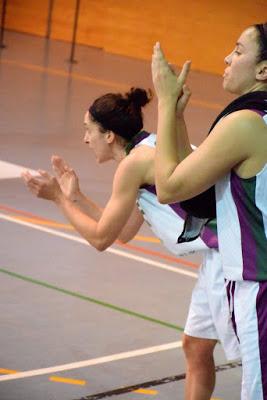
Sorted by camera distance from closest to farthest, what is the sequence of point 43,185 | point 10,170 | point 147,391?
point 43,185, point 147,391, point 10,170

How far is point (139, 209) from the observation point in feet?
12.9

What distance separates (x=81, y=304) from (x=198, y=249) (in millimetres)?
2132

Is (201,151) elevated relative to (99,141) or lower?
elevated

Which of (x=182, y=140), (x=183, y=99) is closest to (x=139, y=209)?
(x=182, y=140)

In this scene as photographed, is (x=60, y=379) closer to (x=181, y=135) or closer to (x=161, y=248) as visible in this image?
(x=181, y=135)

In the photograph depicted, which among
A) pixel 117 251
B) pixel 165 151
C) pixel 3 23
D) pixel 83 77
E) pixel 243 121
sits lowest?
pixel 83 77

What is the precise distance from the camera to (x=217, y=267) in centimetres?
368

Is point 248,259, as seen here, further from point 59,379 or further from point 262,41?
point 59,379

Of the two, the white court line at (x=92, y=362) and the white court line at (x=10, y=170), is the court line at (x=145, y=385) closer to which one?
the white court line at (x=92, y=362)

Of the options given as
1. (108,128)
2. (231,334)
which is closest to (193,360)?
(231,334)

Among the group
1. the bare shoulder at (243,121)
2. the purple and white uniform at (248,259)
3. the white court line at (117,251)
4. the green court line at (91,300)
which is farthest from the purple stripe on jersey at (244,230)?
the white court line at (117,251)

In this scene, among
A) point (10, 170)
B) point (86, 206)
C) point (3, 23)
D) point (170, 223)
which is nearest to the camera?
point (170, 223)

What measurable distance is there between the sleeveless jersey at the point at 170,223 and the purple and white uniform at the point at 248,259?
0.64 m

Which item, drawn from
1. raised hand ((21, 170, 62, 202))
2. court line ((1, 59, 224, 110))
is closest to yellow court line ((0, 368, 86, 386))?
raised hand ((21, 170, 62, 202))
